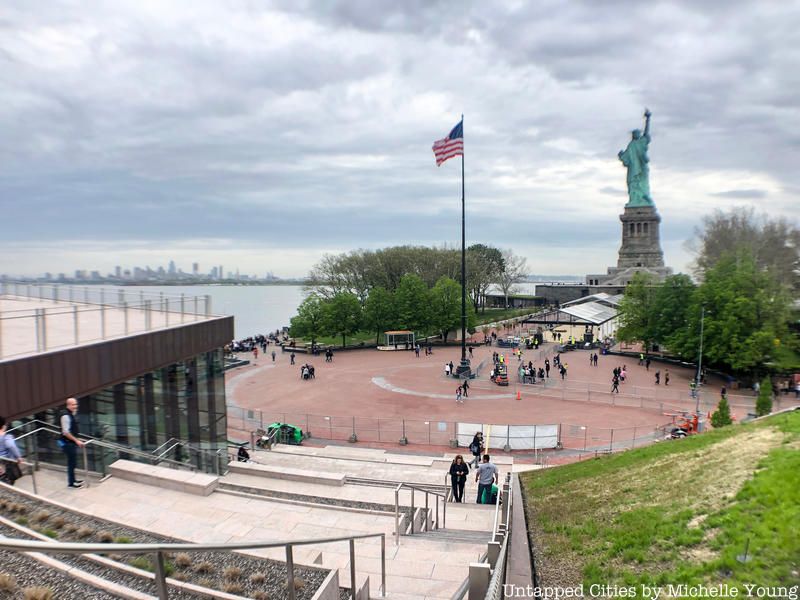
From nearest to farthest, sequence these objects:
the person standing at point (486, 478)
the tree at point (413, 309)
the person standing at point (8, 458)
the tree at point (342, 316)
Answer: the person standing at point (8, 458) < the person standing at point (486, 478) < the tree at point (342, 316) < the tree at point (413, 309)

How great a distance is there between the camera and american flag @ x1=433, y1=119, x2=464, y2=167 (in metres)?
30.8

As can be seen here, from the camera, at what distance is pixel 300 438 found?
71.5 feet

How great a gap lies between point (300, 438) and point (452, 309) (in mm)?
32703

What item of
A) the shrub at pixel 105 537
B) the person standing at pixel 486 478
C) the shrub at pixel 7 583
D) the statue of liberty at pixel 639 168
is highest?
the statue of liberty at pixel 639 168

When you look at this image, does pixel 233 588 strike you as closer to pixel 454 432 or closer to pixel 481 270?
pixel 454 432

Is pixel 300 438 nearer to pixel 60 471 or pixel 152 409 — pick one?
pixel 152 409

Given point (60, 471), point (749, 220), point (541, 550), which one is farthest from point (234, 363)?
point (749, 220)

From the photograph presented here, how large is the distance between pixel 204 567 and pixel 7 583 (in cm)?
165

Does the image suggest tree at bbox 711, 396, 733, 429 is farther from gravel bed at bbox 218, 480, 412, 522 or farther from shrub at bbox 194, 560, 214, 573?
shrub at bbox 194, 560, 214, 573

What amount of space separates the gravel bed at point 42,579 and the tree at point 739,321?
116ft

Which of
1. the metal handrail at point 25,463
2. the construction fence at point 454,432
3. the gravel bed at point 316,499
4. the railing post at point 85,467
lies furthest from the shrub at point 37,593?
the construction fence at point 454,432

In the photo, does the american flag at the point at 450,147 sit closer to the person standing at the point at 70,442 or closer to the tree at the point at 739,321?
the tree at the point at 739,321

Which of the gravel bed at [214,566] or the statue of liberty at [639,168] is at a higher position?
the statue of liberty at [639,168]

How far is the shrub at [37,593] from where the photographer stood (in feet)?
13.8
